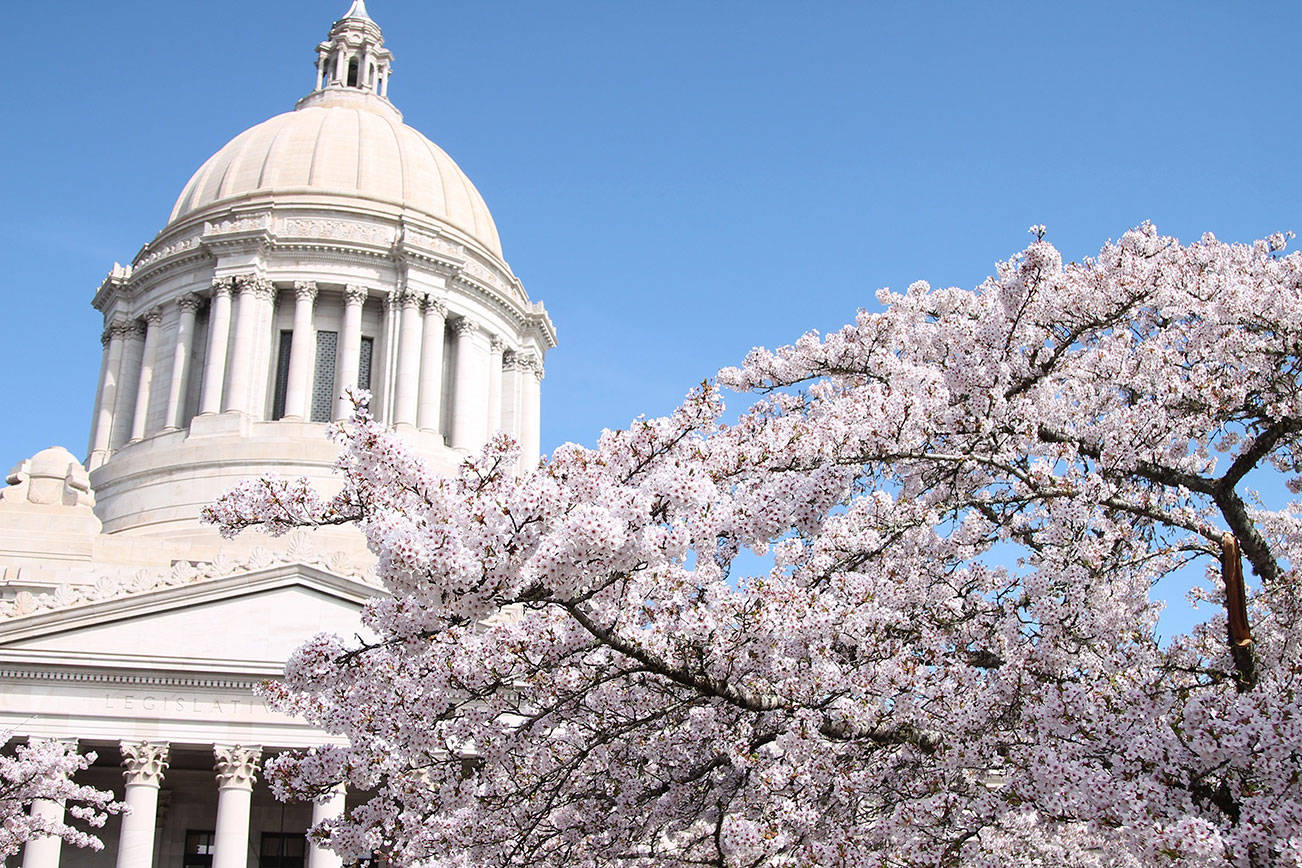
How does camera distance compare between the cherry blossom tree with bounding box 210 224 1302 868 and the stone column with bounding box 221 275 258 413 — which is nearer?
the cherry blossom tree with bounding box 210 224 1302 868

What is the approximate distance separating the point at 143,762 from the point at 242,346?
23.6 m

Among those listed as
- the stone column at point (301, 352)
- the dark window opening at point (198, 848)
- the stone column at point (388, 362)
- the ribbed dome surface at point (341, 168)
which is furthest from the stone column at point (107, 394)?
the dark window opening at point (198, 848)

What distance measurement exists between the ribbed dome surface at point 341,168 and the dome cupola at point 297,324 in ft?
0.35

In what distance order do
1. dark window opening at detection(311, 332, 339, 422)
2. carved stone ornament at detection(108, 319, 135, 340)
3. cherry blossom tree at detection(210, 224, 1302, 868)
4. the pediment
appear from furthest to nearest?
carved stone ornament at detection(108, 319, 135, 340), dark window opening at detection(311, 332, 339, 422), the pediment, cherry blossom tree at detection(210, 224, 1302, 868)

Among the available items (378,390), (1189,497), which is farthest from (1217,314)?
(378,390)

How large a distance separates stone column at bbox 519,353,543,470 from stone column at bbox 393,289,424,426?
6.64m

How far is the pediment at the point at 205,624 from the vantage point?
31641 mm

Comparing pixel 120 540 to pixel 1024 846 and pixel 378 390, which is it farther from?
pixel 1024 846

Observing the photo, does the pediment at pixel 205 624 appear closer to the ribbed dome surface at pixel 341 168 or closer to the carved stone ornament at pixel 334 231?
the carved stone ornament at pixel 334 231

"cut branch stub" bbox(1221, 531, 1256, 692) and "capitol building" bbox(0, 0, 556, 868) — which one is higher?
"capitol building" bbox(0, 0, 556, 868)

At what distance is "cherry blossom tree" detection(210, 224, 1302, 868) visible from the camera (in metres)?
9.62

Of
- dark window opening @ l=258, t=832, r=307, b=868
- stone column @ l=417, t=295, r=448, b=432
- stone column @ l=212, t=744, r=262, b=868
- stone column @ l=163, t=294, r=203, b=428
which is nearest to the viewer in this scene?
stone column @ l=212, t=744, r=262, b=868

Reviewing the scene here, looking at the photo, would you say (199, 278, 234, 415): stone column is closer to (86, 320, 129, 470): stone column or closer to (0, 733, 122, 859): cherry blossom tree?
(86, 320, 129, 470): stone column

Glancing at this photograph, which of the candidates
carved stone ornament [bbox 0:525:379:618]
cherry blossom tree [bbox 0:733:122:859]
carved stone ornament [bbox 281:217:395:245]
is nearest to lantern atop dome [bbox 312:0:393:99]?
carved stone ornament [bbox 281:217:395:245]
